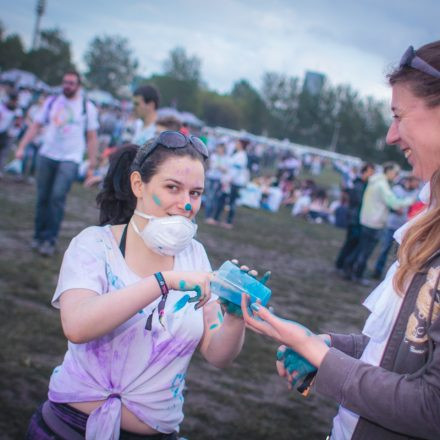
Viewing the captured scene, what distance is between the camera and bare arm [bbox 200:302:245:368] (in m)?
2.19

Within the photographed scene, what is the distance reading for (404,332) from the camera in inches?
60.2

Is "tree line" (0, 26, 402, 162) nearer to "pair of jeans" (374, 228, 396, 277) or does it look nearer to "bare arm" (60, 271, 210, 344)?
"pair of jeans" (374, 228, 396, 277)

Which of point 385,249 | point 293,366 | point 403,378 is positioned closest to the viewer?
point 403,378

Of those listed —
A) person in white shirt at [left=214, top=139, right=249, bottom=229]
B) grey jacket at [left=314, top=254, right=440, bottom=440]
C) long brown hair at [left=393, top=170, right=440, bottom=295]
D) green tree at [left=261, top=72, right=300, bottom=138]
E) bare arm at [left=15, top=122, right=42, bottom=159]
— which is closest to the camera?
grey jacket at [left=314, top=254, right=440, bottom=440]

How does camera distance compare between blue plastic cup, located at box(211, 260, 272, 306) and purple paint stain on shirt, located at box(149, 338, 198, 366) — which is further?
purple paint stain on shirt, located at box(149, 338, 198, 366)

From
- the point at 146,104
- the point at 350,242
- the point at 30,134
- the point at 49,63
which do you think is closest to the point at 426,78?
the point at 146,104

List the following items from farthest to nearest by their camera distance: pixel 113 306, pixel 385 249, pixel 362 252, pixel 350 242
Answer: pixel 385 249, pixel 350 242, pixel 362 252, pixel 113 306

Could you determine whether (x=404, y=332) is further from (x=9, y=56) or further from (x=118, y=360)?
(x=9, y=56)

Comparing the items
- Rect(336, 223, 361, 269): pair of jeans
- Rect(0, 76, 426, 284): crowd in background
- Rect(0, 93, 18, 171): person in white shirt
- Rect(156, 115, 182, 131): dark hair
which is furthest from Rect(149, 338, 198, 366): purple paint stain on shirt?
Rect(0, 93, 18, 171): person in white shirt

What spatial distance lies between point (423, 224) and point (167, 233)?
3.41 ft

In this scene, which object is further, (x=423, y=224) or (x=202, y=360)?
(x=202, y=360)

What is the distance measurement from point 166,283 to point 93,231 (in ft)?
1.73

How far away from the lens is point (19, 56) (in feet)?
152

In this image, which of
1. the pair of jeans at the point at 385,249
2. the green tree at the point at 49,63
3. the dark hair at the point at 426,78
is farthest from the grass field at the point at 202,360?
the green tree at the point at 49,63
